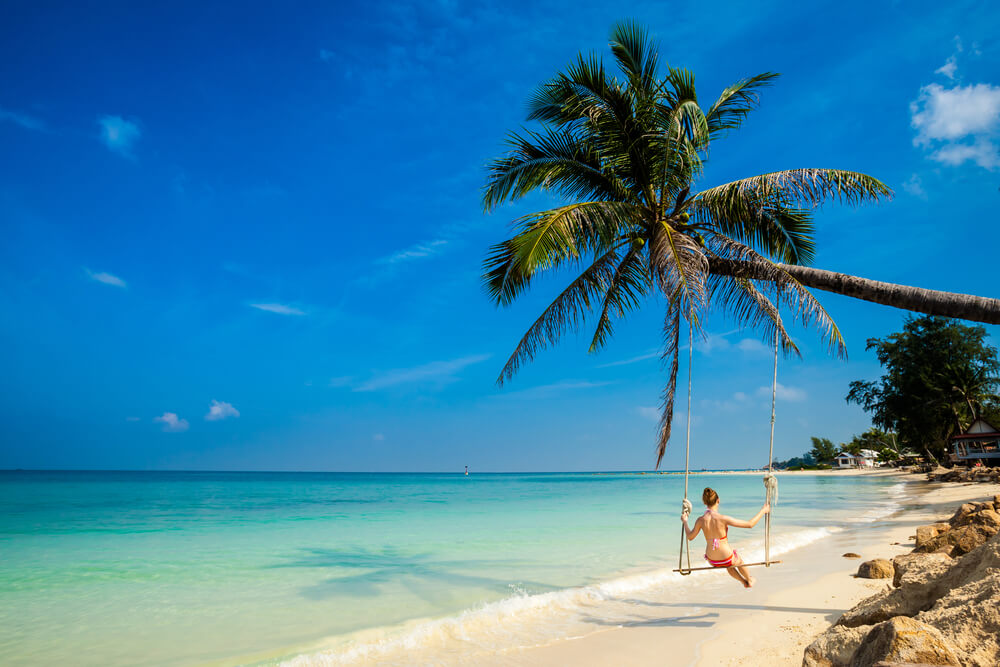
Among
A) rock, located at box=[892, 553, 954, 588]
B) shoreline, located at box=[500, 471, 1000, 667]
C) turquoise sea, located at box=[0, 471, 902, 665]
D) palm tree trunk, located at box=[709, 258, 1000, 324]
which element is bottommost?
turquoise sea, located at box=[0, 471, 902, 665]

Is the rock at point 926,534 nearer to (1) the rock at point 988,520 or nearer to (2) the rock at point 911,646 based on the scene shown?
(1) the rock at point 988,520

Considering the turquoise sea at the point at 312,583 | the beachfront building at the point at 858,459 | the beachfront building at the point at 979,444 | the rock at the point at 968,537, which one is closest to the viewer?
the rock at the point at 968,537

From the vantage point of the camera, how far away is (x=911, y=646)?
2.45 m

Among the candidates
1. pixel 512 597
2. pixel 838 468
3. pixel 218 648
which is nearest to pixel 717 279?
pixel 512 597

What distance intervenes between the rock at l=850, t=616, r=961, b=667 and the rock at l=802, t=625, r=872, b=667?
93 centimetres

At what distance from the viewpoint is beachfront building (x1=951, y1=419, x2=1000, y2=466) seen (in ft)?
120

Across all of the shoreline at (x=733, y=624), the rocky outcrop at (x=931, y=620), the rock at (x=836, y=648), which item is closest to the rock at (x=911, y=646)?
the rocky outcrop at (x=931, y=620)

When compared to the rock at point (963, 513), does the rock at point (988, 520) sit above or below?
above

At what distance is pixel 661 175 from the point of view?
7.16m

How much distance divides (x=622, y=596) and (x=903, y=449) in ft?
267

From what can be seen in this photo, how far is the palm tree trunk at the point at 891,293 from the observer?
16.3 feet

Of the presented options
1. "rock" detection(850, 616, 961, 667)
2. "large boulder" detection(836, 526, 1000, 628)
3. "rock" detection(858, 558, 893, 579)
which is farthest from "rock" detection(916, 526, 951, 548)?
"rock" detection(850, 616, 961, 667)

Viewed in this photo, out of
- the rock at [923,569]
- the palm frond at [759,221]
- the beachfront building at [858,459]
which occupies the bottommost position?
the beachfront building at [858,459]

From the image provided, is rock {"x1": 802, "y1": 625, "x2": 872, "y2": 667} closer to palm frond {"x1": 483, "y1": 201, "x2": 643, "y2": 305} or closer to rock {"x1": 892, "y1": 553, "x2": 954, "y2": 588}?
rock {"x1": 892, "y1": 553, "x2": 954, "y2": 588}
